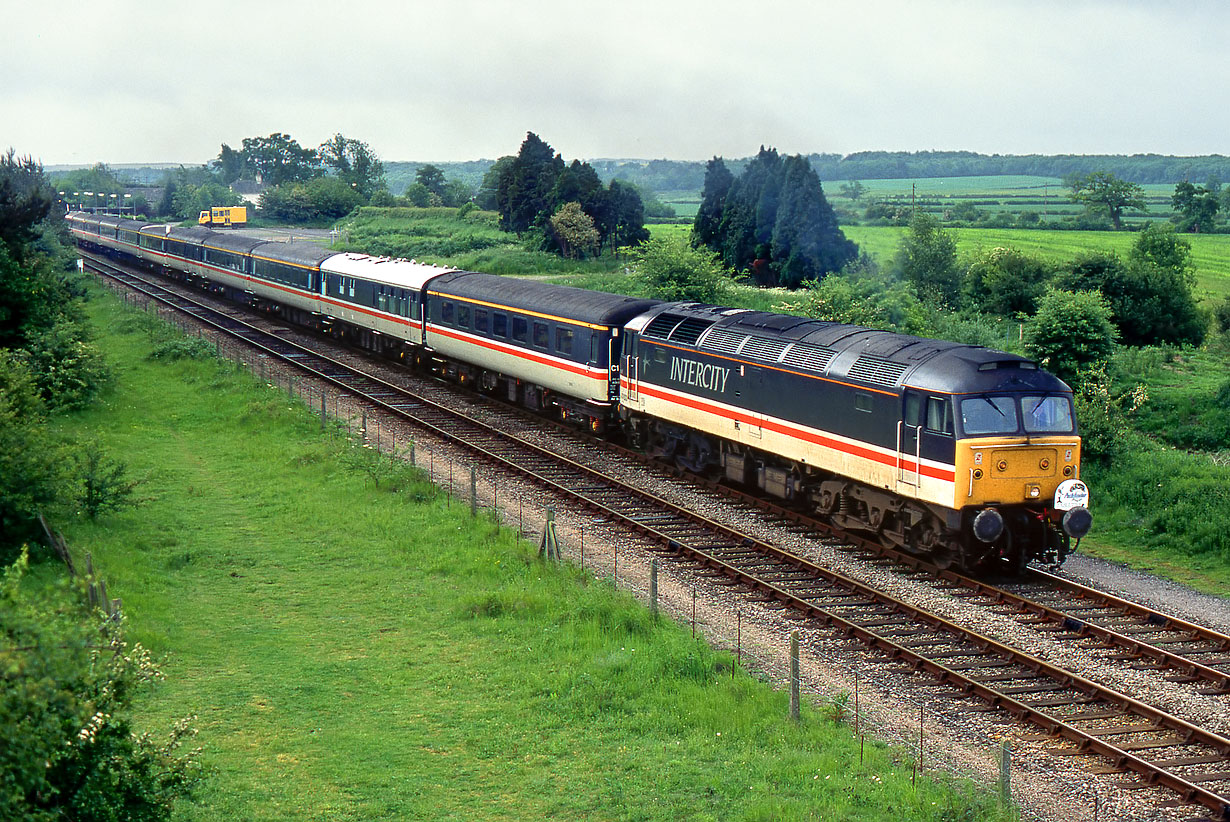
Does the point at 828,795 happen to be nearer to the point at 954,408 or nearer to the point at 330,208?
the point at 954,408

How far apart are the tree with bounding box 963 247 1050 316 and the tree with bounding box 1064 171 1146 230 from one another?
1899 inches

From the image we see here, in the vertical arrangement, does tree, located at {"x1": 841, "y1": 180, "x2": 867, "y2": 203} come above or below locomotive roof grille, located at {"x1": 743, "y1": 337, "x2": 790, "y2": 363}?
above

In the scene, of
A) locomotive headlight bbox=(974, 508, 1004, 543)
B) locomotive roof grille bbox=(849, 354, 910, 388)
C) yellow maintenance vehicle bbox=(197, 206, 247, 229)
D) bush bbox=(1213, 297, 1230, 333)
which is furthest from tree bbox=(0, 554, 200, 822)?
yellow maintenance vehicle bbox=(197, 206, 247, 229)

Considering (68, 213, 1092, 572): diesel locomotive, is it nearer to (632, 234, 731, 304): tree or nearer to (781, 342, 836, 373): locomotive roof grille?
(781, 342, 836, 373): locomotive roof grille

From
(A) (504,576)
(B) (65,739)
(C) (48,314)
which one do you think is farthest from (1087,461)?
(C) (48,314)

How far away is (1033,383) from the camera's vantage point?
2025 centimetres

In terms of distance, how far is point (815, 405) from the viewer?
2292cm

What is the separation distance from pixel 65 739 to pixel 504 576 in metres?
12.6

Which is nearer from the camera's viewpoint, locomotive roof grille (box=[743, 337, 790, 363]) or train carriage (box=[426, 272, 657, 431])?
locomotive roof grille (box=[743, 337, 790, 363])

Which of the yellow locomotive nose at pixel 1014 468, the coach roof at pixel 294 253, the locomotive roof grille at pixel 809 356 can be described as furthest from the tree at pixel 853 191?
the yellow locomotive nose at pixel 1014 468

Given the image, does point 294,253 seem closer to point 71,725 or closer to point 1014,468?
point 1014,468

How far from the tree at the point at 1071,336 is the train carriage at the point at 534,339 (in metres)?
10.8

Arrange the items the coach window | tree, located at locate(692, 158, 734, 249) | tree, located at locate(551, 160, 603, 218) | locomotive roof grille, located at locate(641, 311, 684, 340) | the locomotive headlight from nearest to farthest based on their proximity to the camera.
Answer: the locomotive headlight → the coach window → locomotive roof grille, located at locate(641, 311, 684, 340) → tree, located at locate(692, 158, 734, 249) → tree, located at locate(551, 160, 603, 218)

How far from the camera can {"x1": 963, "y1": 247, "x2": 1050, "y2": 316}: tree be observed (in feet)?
157
